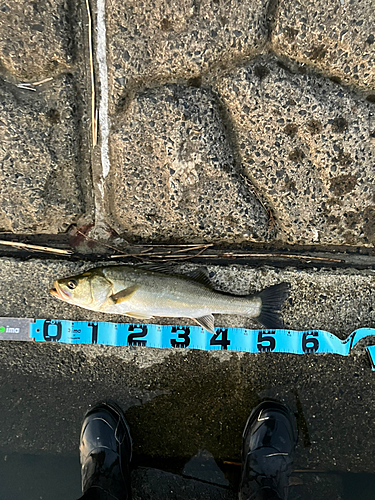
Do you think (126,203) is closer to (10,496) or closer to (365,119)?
(365,119)

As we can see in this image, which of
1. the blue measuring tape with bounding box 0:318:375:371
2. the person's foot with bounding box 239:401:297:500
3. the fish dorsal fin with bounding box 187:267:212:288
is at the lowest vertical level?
the person's foot with bounding box 239:401:297:500

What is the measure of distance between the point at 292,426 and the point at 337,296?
54.2 inches

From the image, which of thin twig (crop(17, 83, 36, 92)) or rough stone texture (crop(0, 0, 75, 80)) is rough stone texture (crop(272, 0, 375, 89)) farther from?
thin twig (crop(17, 83, 36, 92))

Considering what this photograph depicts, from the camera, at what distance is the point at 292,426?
9.95ft

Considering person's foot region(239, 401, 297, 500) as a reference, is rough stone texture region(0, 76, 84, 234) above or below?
above

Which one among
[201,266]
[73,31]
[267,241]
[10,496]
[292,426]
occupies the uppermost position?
[73,31]

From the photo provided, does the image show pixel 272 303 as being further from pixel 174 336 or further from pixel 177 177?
pixel 177 177

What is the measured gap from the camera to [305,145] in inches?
107

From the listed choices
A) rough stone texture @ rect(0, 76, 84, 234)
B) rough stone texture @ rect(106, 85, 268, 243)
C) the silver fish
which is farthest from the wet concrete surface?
rough stone texture @ rect(0, 76, 84, 234)

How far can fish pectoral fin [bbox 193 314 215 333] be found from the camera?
2.81m

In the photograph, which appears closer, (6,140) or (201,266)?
(6,140)

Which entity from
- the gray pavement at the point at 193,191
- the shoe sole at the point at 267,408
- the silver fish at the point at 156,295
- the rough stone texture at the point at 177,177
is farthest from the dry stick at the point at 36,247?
the shoe sole at the point at 267,408

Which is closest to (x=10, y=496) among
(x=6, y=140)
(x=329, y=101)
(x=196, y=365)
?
(x=196, y=365)

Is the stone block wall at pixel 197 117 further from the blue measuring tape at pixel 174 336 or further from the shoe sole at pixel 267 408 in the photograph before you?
the shoe sole at pixel 267 408
